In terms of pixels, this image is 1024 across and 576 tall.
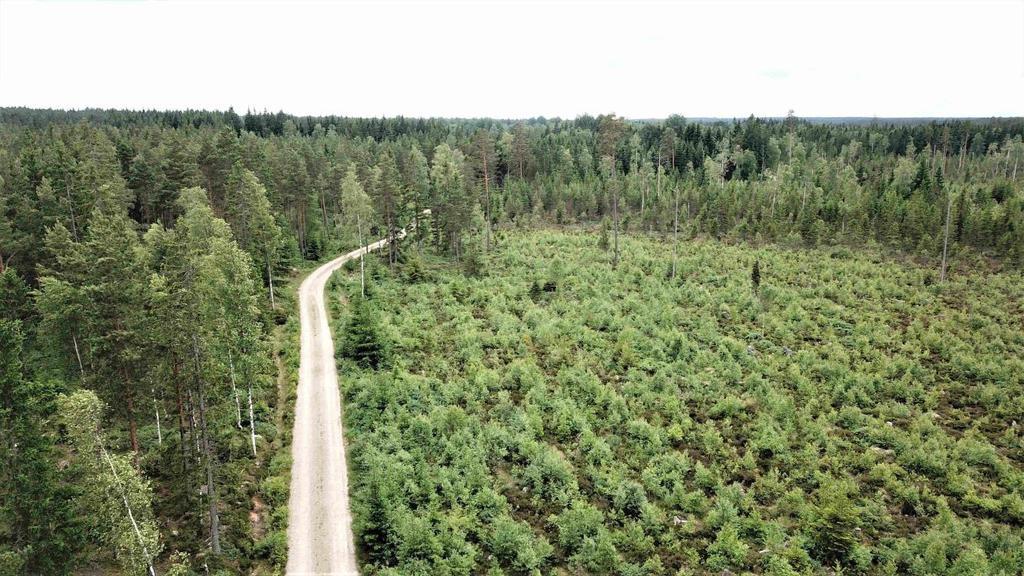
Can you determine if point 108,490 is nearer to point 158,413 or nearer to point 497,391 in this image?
point 158,413

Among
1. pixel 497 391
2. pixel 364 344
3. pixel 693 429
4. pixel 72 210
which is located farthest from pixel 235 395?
pixel 72 210

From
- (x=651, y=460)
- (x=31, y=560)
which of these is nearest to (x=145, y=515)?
(x=31, y=560)

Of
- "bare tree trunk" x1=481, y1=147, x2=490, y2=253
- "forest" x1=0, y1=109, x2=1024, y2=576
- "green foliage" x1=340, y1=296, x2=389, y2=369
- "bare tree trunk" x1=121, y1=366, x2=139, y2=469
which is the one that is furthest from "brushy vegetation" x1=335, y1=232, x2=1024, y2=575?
"bare tree trunk" x1=481, y1=147, x2=490, y2=253

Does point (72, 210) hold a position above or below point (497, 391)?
above

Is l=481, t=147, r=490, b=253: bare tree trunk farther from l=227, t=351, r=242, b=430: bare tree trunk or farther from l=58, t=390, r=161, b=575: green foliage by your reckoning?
l=58, t=390, r=161, b=575: green foliage

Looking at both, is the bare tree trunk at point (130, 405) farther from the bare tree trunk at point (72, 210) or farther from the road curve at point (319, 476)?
the bare tree trunk at point (72, 210)

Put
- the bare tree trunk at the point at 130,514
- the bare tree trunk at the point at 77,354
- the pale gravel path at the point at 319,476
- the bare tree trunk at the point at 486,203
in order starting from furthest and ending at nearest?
the bare tree trunk at the point at 486,203
the bare tree trunk at the point at 77,354
the pale gravel path at the point at 319,476
the bare tree trunk at the point at 130,514

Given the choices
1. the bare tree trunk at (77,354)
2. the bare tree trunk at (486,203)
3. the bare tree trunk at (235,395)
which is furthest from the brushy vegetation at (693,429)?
the bare tree trunk at (486,203)
